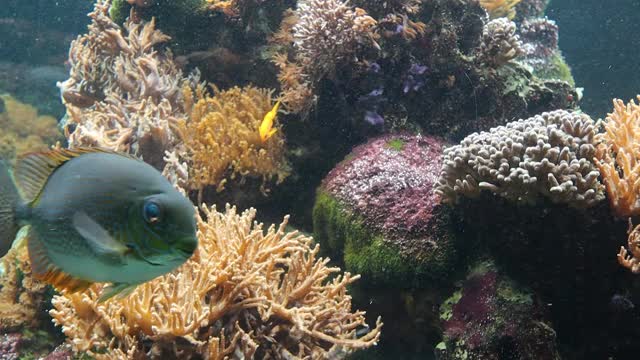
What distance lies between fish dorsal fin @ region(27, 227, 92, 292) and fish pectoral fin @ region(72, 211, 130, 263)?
0.17 meters

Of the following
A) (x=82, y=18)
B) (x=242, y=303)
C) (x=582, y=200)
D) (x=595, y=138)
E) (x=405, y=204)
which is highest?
(x=595, y=138)

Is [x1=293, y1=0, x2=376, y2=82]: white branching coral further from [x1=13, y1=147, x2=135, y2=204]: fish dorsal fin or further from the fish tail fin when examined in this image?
the fish tail fin

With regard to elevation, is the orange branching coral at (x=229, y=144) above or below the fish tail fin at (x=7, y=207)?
below

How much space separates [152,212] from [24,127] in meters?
16.7

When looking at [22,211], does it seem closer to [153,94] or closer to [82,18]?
[153,94]

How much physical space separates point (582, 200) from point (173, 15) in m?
6.00

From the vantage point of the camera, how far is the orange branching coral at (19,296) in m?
4.21

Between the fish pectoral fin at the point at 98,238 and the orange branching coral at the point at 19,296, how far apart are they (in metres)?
3.35

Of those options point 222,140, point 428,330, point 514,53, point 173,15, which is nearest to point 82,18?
point 173,15

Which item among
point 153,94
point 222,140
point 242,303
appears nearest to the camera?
point 242,303

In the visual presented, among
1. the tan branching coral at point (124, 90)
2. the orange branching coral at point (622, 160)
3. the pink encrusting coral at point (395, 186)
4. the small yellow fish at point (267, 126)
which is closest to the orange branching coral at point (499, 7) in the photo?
the pink encrusting coral at point (395, 186)

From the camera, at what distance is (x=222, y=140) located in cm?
518

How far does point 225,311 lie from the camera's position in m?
3.14

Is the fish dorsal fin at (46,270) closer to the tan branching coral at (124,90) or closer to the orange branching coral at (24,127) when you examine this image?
the tan branching coral at (124,90)
